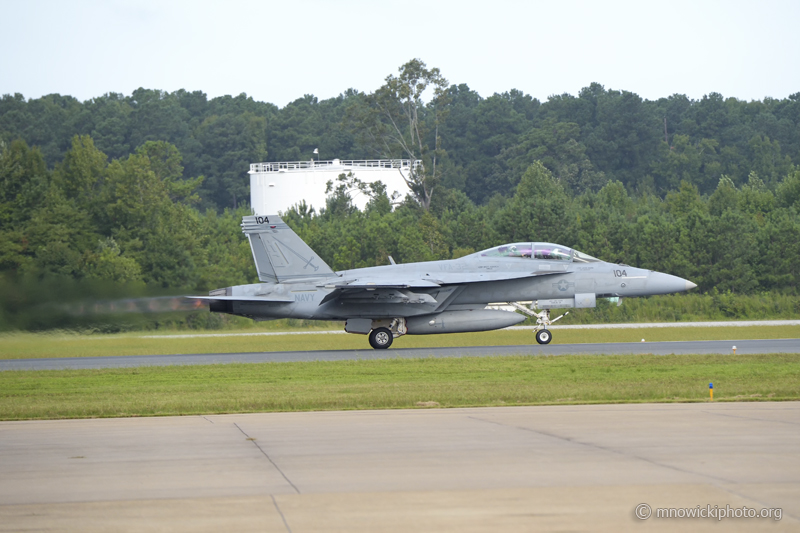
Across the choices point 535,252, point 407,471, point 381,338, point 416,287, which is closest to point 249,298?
point 381,338

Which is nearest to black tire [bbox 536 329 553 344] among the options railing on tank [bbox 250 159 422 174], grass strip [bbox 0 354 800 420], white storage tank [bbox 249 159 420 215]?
grass strip [bbox 0 354 800 420]

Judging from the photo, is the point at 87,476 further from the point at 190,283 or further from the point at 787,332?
the point at 787,332

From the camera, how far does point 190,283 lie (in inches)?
1183

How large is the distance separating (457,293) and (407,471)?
16.2 metres

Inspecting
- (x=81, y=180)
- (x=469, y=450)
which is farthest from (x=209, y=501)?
(x=81, y=180)

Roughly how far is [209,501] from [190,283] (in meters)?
23.5

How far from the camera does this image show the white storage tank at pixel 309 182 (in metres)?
66.9

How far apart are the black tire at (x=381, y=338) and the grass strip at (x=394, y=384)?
4.24 metres

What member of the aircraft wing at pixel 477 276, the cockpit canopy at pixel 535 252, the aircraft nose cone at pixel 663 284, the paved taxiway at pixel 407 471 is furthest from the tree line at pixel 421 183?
the aircraft nose cone at pixel 663 284

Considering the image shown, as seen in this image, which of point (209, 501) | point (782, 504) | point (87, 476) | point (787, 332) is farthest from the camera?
point (787, 332)

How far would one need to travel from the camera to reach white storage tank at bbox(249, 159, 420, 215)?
6688cm

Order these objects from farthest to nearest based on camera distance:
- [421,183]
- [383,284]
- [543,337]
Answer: [421,183], [543,337], [383,284]

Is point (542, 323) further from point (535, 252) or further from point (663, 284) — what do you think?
point (663, 284)

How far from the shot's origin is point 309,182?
68.9 meters
